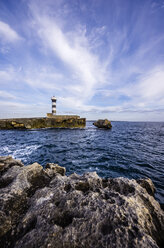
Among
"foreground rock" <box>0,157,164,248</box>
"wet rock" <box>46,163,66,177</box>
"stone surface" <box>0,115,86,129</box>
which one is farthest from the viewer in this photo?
"stone surface" <box>0,115,86,129</box>

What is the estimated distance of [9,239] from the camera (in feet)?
6.07

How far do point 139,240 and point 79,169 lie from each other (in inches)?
252

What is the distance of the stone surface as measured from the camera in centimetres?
4244

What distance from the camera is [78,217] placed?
7.06ft

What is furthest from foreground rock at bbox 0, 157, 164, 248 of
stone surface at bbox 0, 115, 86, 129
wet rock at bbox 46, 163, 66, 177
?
stone surface at bbox 0, 115, 86, 129

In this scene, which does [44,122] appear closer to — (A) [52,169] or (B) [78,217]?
(A) [52,169]

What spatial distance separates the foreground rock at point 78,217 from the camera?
66.3 inches

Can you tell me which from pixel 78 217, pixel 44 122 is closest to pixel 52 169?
pixel 78 217

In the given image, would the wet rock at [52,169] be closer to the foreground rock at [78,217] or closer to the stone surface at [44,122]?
the foreground rock at [78,217]

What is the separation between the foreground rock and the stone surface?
4552 cm

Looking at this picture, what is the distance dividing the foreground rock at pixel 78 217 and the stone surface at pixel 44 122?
45516mm

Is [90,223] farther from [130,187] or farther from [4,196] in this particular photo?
[4,196]

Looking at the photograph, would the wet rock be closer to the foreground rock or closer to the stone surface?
the foreground rock

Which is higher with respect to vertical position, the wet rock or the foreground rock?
the foreground rock
